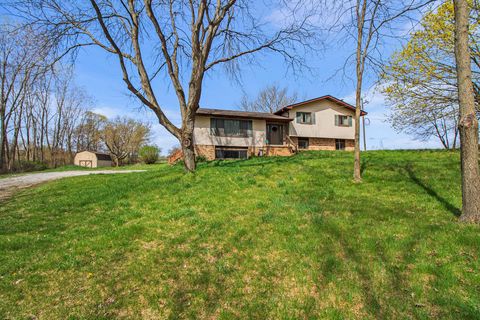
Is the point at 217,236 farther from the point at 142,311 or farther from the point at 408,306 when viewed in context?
the point at 408,306

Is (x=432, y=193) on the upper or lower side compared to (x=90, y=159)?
lower

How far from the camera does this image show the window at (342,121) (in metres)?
28.3

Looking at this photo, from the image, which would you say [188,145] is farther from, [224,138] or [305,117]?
[305,117]

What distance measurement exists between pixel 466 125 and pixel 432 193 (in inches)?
107

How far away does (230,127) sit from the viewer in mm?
23641

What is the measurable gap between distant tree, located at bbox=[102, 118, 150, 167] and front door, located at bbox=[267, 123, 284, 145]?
2262 cm

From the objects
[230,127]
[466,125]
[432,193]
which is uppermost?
[230,127]

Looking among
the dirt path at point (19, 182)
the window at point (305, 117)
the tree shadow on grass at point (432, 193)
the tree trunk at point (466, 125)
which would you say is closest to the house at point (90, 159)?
the dirt path at point (19, 182)

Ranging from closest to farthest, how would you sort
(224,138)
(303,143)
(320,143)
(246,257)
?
1. (246,257)
2. (224,138)
3. (303,143)
4. (320,143)

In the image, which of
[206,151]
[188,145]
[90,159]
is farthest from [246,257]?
[90,159]

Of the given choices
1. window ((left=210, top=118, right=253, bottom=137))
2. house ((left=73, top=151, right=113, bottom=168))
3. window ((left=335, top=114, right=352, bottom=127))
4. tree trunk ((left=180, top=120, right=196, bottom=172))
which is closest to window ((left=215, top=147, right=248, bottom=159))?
window ((left=210, top=118, right=253, bottom=137))

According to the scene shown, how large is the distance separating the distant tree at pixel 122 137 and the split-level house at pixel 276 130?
66.1 ft

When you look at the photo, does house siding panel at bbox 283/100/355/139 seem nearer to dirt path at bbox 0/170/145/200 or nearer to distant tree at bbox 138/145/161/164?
distant tree at bbox 138/145/161/164

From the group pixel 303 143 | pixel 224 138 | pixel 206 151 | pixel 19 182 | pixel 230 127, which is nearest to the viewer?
pixel 19 182
